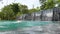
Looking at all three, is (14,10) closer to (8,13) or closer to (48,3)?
(8,13)

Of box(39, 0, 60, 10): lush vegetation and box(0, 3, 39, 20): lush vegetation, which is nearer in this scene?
box(39, 0, 60, 10): lush vegetation

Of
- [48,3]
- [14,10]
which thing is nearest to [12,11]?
[14,10]

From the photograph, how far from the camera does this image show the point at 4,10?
3888cm

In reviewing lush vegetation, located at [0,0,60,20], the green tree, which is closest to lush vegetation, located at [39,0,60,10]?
lush vegetation, located at [0,0,60,20]

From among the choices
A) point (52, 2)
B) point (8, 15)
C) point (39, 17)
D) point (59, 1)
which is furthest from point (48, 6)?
point (8, 15)

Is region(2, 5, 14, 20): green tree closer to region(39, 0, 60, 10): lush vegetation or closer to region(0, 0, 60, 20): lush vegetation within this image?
region(0, 0, 60, 20): lush vegetation

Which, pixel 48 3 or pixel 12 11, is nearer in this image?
pixel 48 3

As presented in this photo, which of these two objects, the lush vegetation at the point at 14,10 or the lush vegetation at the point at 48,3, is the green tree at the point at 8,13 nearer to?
the lush vegetation at the point at 14,10

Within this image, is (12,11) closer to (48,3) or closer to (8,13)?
(8,13)

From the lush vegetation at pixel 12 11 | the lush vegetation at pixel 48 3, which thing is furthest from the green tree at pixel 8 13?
the lush vegetation at pixel 48 3

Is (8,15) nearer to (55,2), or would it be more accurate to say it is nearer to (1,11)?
(1,11)

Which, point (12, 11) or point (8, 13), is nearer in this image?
point (8, 13)

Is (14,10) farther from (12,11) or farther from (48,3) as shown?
(48,3)

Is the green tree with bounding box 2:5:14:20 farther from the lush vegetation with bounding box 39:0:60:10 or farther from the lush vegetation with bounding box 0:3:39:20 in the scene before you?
the lush vegetation with bounding box 39:0:60:10
